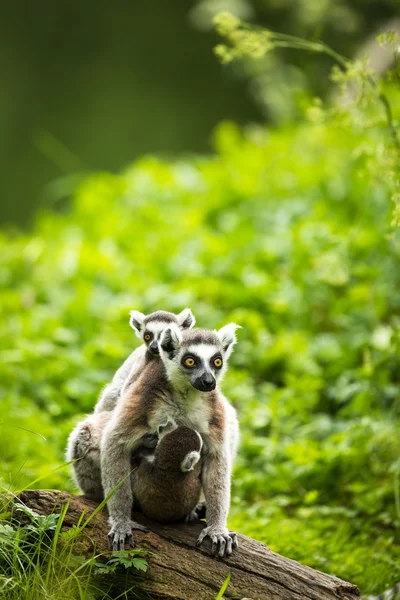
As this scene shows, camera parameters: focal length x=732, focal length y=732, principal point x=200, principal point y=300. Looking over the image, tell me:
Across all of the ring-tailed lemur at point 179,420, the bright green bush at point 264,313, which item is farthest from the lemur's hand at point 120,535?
the bright green bush at point 264,313

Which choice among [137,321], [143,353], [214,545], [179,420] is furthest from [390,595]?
[137,321]

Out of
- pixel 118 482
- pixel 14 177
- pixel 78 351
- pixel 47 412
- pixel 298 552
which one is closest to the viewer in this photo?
pixel 118 482

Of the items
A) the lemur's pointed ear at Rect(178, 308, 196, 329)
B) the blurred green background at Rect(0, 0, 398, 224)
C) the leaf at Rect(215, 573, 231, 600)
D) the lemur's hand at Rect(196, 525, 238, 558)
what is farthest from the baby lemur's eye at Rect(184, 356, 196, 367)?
the blurred green background at Rect(0, 0, 398, 224)

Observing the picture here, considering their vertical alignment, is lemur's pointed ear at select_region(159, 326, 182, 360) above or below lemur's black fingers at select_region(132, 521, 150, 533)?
above

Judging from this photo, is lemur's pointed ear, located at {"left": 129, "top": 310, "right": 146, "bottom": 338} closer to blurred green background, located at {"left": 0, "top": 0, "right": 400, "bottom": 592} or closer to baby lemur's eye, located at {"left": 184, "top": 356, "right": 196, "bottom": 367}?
baby lemur's eye, located at {"left": 184, "top": 356, "right": 196, "bottom": 367}

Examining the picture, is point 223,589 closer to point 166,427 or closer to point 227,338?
point 166,427

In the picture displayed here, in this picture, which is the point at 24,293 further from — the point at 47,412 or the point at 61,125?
the point at 61,125

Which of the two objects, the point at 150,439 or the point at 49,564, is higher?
the point at 150,439

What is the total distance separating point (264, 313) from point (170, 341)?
12.8 ft

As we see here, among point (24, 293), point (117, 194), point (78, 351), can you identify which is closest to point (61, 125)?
point (117, 194)

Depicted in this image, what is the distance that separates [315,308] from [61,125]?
1240 cm

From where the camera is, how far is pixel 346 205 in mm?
8836

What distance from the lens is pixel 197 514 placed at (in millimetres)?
4016

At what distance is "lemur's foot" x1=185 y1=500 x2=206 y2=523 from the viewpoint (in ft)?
13.0
